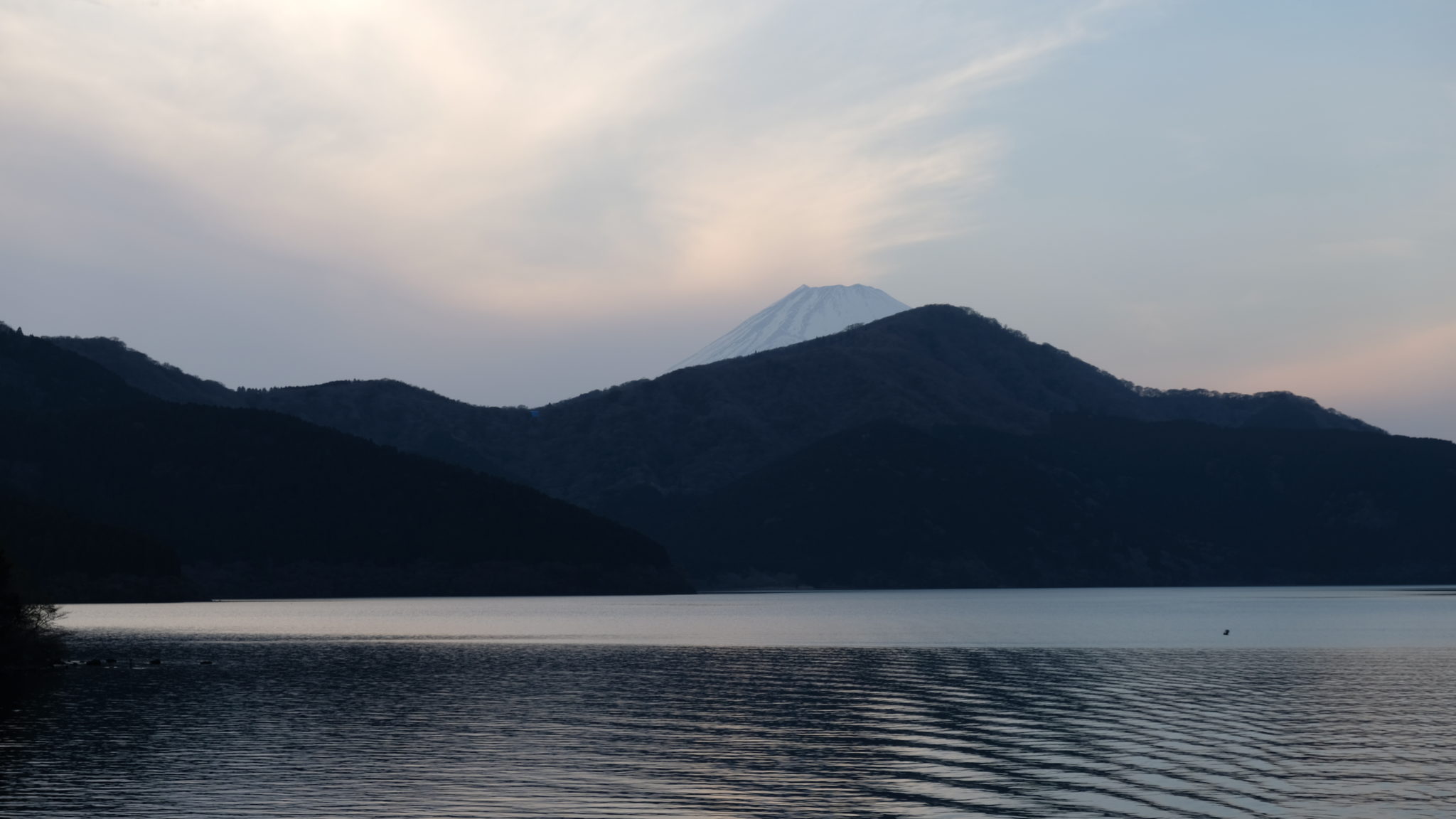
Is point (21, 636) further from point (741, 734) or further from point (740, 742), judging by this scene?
point (740, 742)

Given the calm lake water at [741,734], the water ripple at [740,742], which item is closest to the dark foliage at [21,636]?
the calm lake water at [741,734]

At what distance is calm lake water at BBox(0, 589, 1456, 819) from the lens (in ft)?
161

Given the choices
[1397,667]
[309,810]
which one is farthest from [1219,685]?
[309,810]

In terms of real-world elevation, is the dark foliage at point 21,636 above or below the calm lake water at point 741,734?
above

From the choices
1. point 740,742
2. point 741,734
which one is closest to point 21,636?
point 741,734

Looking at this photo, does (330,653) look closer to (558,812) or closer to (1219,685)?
(1219,685)

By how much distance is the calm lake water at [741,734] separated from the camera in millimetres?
49219

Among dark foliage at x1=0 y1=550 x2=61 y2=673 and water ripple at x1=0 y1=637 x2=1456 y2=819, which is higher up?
dark foliage at x1=0 y1=550 x2=61 y2=673

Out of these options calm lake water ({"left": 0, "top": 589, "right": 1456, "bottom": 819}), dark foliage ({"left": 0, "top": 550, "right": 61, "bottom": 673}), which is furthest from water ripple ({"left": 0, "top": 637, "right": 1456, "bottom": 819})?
dark foliage ({"left": 0, "top": 550, "right": 61, "bottom": 673})

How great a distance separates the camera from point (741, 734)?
67.6 metres

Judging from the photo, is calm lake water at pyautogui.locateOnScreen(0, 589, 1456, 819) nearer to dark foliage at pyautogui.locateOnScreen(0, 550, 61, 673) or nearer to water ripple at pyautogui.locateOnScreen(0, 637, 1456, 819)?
water ripple at pyautogui.locateOnScreen(0, 637, 1456, 819)

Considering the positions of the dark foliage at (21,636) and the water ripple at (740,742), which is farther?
the dark foliage at (21,636)

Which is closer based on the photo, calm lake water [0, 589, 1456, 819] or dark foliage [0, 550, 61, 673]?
calm lake water [0, 589, 1456, 819]

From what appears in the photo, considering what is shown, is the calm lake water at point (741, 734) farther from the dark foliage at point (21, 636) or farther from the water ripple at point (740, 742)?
the dark foliage at point (21, 636)
